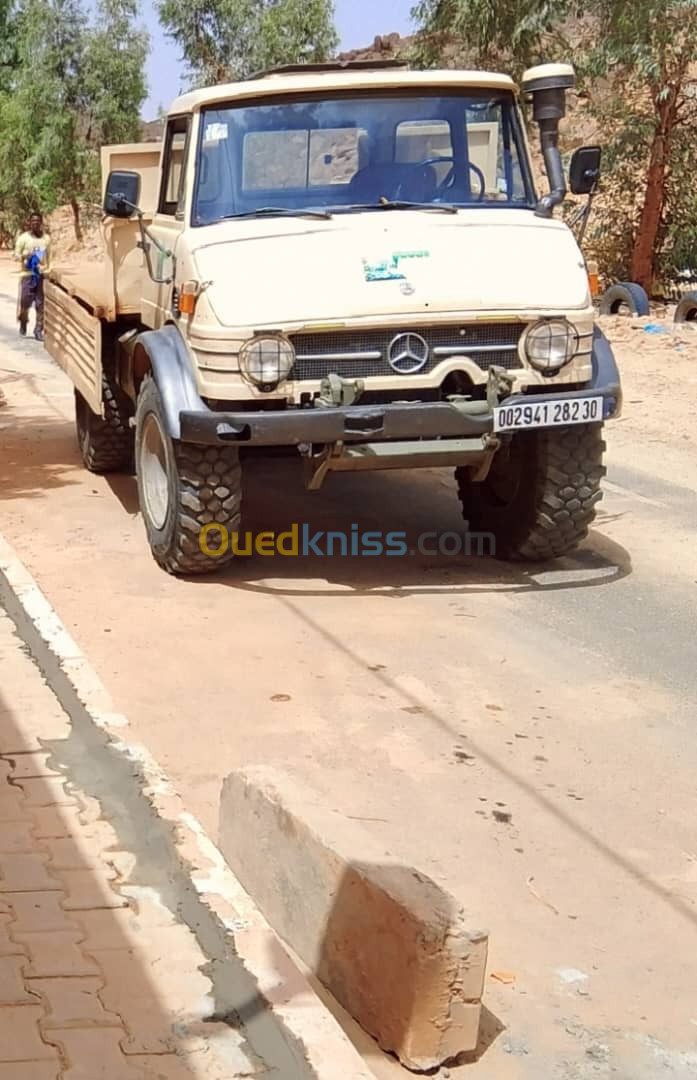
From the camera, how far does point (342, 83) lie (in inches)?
282

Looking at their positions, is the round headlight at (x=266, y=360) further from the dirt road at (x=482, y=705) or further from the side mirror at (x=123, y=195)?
the side mirror at (x=123, y=195)

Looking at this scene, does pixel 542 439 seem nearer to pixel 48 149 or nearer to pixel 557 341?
pixel 557 341

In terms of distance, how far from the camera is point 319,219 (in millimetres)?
6809

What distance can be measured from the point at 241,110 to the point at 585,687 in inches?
133

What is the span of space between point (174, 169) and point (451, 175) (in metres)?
1.48

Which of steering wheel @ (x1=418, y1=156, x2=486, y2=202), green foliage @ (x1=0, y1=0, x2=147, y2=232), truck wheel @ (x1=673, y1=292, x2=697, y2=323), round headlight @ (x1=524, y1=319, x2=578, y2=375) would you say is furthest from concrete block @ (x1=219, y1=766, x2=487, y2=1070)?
green foliage @ (x1=0, y1=0, x2=147, y2=232)

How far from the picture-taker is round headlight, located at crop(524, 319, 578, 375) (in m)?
6.60

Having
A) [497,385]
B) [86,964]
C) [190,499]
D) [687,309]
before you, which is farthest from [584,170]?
[687,309]

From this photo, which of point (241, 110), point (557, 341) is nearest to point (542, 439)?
point (557, 341)

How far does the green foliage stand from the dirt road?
33.7 metres

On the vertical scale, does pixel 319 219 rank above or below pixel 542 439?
above

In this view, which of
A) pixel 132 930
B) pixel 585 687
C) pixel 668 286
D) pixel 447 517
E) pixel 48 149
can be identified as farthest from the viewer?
pixel 48 149

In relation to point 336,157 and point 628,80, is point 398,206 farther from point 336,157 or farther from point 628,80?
point 628,80

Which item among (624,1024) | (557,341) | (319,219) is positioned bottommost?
(624,1024)
